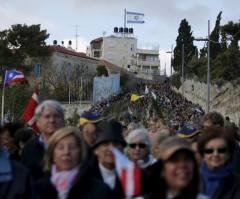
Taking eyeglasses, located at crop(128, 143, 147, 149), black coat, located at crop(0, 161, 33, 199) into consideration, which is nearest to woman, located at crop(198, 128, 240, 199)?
eyeglasses, located at crop(128, 143, 147, 149)

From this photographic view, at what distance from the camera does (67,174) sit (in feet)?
17.7

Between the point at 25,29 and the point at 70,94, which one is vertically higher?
the point at 25,29

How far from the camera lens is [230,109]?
62.6 meters

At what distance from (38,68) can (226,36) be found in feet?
76.5

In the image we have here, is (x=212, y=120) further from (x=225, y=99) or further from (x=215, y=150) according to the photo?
(x=225, y=99)

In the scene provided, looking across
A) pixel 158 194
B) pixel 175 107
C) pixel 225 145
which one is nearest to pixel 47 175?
pixel 158 194

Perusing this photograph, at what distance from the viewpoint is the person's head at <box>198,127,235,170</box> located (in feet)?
19.6

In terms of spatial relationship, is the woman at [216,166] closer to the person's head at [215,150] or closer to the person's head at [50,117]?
the person's head at [215,150]

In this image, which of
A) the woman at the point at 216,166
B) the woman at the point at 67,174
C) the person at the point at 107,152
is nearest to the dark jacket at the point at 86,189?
the woman at the point at 67,174

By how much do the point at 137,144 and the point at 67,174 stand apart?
1614 mm

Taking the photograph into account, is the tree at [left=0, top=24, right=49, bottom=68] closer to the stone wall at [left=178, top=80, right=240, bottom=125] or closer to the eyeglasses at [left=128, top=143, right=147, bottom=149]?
the stone wall at [left=178, top=80, right=240, bottom=125]

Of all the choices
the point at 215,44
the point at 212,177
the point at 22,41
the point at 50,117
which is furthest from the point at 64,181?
the point at 22,41

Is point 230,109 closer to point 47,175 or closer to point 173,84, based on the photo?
point 173,84

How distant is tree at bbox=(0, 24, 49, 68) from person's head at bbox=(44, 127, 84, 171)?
228 feet
